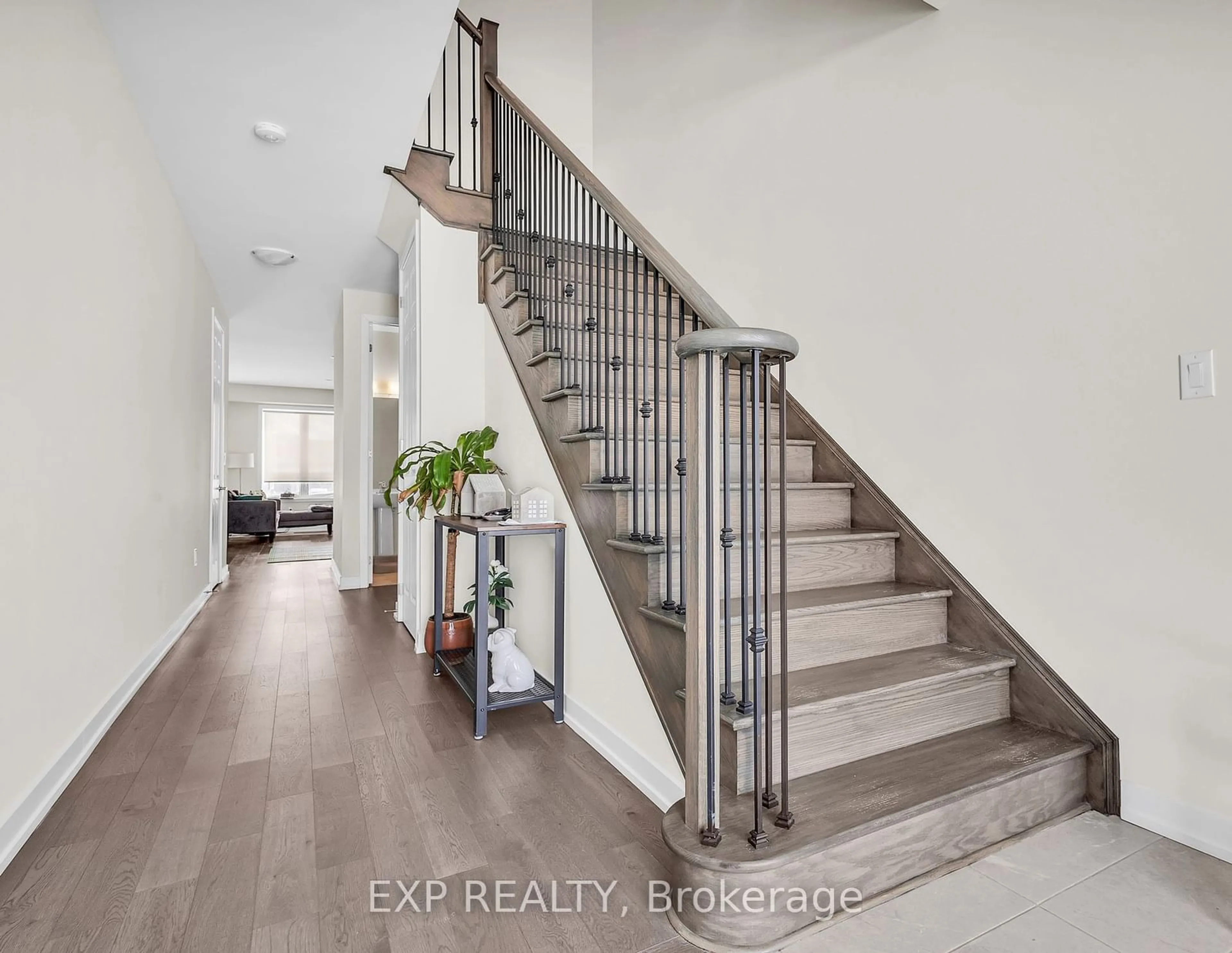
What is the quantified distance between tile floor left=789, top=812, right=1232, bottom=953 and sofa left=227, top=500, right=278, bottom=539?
10.0 metres

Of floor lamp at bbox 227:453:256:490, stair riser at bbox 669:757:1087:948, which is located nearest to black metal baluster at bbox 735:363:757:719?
stair riser at bbox 669:757:1087:948

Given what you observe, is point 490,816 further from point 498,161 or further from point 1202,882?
point 498,161

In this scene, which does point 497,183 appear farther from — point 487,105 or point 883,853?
point 883,853

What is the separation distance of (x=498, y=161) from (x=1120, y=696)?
3430 millimetres

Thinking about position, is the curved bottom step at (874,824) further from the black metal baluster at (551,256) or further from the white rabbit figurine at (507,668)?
the black metal baluster at (551,256)

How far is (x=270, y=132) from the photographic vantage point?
116 inches

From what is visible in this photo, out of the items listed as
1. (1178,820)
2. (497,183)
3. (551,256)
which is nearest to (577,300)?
(551,256)

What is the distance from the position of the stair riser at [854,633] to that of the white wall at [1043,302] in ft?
0.68

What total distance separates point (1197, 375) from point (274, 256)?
16.5 feet

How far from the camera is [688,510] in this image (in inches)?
54.1

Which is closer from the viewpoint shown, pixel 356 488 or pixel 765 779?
pixel 765 779

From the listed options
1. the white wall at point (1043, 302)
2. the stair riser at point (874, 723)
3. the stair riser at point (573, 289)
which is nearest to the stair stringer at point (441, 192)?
the stair riser at point (573, 289)

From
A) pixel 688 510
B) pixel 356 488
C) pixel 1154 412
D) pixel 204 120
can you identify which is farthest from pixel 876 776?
pixel 356 488

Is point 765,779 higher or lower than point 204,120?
lower
